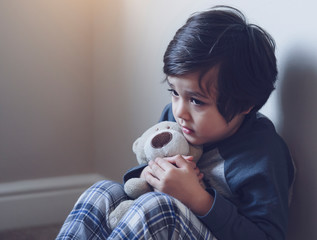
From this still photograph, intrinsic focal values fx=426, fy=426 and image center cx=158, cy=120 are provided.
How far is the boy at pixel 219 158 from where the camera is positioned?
0.71 metres

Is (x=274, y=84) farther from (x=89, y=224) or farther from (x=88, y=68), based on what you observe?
(x=88, y=68)

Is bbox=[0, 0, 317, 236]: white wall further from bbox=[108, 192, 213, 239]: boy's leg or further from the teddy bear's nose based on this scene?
bbox=[108, 192, 213, 239]: boy's leg

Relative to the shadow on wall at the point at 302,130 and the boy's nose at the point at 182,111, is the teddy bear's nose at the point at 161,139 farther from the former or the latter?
the shadow on wall at the point at 302,130

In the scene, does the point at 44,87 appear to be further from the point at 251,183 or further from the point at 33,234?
the point at 251,183

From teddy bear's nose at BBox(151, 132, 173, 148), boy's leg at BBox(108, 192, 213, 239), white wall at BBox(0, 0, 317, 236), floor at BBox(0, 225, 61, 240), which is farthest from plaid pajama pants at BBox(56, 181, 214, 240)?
floor at BBox(0, 225, 61, 240)

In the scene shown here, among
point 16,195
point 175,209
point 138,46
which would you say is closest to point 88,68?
point 138,46

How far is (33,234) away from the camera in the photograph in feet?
4.45

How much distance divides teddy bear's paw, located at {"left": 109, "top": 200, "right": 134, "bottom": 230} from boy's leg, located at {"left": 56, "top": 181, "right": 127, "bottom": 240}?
2 cm

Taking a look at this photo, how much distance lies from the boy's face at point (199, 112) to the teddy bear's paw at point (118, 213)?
0.17m

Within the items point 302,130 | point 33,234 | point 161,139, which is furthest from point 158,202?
point 33,234

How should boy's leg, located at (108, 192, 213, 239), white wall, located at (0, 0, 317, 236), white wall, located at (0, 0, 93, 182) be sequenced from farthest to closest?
white wall, located at (0, 0, 93, 182)
white wall, located at (0, 0, 317, 236)
boy's leg, located at (108, 192, 213, 239)

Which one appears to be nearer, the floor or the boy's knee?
the boy's knee

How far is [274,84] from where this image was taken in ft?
2.66

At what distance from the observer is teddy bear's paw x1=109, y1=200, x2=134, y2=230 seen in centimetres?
78
